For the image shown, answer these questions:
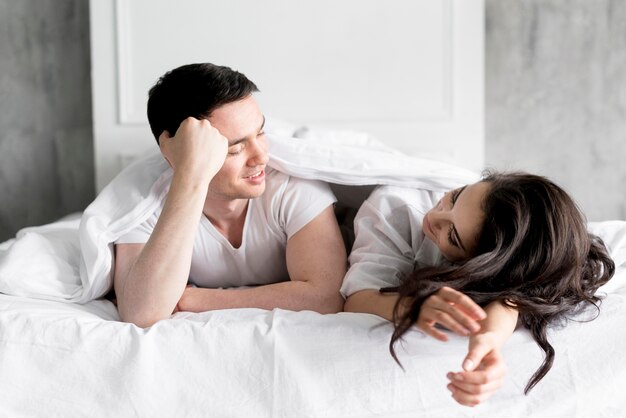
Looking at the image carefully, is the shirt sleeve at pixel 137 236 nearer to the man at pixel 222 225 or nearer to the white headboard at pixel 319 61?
the man at pixel 222 225

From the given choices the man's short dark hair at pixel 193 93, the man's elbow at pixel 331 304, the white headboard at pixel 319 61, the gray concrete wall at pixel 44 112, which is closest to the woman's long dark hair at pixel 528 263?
the man's elbow at pixel 331 304

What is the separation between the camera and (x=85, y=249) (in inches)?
53.3

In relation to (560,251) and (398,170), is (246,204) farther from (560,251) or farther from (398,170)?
(560,251)

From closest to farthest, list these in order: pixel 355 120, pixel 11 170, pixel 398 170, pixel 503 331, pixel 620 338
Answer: pixel 503 331
pixel 620 338
pixel 398 170
pixel 355 120
pixel 11 170

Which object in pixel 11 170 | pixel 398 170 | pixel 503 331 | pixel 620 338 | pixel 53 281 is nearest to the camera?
pixel 503 331

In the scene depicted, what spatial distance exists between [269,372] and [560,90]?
A: 6.23 feet

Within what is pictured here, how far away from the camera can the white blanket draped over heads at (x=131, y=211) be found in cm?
134

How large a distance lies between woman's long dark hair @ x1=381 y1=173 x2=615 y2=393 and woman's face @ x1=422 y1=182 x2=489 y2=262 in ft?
0.06

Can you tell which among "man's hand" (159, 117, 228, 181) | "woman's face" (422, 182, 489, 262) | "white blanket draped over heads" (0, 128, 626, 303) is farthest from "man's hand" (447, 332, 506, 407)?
"man's hand" (159, 117, 228, 181)

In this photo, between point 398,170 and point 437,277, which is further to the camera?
point 398,170

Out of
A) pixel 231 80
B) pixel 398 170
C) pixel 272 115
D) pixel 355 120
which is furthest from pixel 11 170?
pixel 398 170

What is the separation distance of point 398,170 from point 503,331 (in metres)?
0.53

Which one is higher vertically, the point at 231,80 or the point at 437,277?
the point at 231,80

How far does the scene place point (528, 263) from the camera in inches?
42.8
